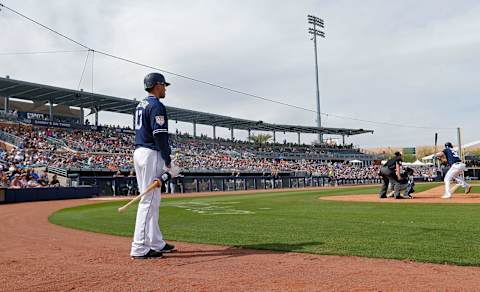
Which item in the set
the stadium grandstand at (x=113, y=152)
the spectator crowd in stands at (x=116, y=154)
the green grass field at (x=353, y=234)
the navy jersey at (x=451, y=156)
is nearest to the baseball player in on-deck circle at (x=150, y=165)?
the green grass field at (x=353, y=234)

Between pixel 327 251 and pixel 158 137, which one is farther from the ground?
pixel 158 137

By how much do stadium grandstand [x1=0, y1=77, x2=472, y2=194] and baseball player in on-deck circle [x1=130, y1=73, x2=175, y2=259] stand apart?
19803 mm

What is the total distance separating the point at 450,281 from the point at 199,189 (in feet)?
111

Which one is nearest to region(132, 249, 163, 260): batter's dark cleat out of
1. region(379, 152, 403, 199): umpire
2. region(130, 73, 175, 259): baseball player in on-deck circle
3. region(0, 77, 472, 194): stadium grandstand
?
region(130, 73, 175, 259): baseball player in on-deck circle

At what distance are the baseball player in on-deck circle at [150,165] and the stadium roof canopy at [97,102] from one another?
34783 millimetres

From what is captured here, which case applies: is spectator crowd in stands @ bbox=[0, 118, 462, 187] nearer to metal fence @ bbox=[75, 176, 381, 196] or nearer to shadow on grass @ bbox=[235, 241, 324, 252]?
metal fence @ bbox=[75, 176, 381, 196]

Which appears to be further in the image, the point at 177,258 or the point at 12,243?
the point at 12,243

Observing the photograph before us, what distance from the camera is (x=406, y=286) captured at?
3537 mm

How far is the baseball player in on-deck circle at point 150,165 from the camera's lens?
17.1 ft

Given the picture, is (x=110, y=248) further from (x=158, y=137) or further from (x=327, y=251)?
(x=327, y=251)

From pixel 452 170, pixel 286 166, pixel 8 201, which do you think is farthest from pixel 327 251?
pixel 286 166

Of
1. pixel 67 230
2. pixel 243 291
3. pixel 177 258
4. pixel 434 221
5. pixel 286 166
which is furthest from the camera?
pixel 286 166

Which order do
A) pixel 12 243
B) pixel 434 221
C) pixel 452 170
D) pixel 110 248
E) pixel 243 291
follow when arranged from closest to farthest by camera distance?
pixel 243 291 < pixel 110 248 < pixel 12 243 < pixel 434 221 < pixel 452 170

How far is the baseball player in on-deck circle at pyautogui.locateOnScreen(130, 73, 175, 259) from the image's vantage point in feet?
17.1
